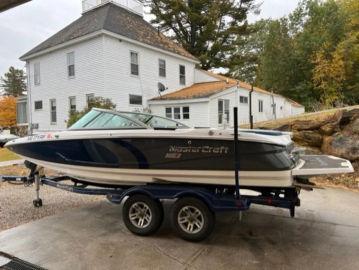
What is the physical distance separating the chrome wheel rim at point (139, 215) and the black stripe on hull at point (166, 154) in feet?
1.83

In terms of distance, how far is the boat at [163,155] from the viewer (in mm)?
4008

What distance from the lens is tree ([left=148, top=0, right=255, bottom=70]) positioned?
96.3ft

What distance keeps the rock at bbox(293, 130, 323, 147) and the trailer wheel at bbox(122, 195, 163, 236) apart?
5.75 meters

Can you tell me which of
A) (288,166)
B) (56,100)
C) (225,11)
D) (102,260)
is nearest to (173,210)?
(102,260)

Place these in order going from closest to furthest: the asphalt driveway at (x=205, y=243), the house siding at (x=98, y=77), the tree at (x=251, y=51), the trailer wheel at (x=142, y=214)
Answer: the asphalt driveway at (x=205, y=243), the trailer wheel at (x=142, y=214), the house siding at (x=98, y=77), the tree at (x=251, y=51)

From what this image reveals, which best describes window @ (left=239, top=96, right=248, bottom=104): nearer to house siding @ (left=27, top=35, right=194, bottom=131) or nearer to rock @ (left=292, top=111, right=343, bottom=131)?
house siding @ (left=27, top=35, right=194, bottom=131)

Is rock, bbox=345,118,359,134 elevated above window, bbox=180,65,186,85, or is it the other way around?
window, bbox=180,65,186,85

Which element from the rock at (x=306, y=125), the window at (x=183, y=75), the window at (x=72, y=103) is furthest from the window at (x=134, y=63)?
the rock at (x=306, y=125)

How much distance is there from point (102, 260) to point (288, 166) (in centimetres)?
257

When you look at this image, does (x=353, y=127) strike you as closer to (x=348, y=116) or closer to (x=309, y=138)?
(x=348, y=116)

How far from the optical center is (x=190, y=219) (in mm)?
4207

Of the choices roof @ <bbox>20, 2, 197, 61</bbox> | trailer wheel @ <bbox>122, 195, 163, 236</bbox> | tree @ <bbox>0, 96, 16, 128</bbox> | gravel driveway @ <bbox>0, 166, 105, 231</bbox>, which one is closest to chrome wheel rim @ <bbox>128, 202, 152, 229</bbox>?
trailer wheel @ <bbox>122, 195, 163, 236</bbox>

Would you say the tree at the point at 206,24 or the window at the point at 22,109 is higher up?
the tree at the point at 206,24

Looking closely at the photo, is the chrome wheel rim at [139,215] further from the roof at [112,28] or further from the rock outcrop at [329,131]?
the roof at [112,28]
